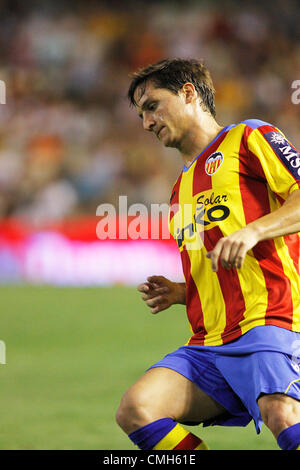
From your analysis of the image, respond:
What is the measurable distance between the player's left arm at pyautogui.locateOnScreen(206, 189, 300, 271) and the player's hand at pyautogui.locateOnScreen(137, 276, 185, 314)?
0.80 meters

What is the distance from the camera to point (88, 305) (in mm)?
9703

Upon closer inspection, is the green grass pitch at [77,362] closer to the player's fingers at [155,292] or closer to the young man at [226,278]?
the player's fingers at [155,292]

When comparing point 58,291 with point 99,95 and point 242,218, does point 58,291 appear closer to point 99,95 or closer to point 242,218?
point 99,95

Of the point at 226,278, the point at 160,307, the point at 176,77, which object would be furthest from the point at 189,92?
the point at 160,307

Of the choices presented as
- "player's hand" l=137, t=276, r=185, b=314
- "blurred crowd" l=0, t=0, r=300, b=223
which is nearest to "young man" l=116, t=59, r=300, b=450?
"player's hand" l=137, t=276, r=185, b=314

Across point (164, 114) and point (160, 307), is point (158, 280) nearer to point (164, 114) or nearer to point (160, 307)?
point (160, 307)

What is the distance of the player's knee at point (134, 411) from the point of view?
2615 millimetres

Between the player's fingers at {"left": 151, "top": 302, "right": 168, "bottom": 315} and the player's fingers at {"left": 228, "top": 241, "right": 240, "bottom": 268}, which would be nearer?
the player's fingers at {"left": 228, "top": 241, "right": 240, "bottom": 268}

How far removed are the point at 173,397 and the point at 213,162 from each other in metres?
0.94

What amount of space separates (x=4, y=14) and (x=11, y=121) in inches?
126

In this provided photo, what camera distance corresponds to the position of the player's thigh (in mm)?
2652

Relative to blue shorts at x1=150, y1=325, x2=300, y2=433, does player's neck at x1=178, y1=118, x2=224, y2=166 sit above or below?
above

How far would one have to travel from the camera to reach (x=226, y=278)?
2807mm

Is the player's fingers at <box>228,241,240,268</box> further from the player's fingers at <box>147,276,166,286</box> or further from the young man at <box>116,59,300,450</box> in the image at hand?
the player's fingers at <box>147,276,166,286</box>
